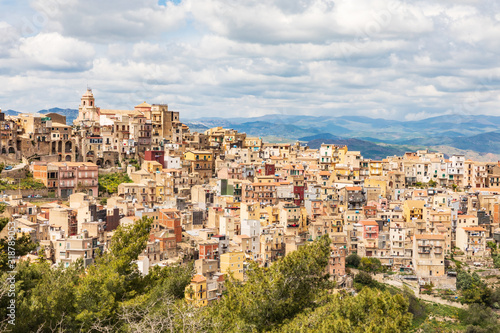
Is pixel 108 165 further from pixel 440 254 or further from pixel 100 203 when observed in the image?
pixel 440 254

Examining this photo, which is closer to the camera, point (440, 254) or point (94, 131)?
point (440, 254)

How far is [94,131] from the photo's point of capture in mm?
46000

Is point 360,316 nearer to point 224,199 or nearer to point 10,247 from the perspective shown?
point 10,247

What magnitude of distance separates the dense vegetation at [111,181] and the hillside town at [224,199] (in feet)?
0.93

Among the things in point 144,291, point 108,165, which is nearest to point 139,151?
point 108,165

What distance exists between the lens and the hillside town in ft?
103

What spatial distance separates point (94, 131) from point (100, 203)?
418 inches

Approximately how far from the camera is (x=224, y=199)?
129 ft

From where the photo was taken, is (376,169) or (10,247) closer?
(10,247)

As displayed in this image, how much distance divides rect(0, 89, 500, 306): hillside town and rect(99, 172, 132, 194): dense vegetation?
0.28 metres

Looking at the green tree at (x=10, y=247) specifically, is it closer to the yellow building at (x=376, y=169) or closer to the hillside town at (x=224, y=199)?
the hillside town at (x=224, y=199)

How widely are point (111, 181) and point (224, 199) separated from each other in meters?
8.17

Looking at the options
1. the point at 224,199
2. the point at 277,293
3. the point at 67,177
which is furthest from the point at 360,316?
the point at 67,177

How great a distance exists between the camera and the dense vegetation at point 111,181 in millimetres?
40031
